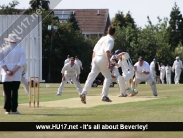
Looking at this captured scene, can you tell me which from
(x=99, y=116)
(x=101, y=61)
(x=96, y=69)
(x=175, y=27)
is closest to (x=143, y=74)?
(x=96, y=69)

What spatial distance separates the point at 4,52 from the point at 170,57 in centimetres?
6217

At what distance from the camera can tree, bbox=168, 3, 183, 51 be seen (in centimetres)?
9088

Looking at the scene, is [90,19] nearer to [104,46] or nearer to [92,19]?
[92,19]

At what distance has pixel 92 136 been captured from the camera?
11.5 metres

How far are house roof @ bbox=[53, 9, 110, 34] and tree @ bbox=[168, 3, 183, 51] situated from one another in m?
12.1

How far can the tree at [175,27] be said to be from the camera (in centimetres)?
9088

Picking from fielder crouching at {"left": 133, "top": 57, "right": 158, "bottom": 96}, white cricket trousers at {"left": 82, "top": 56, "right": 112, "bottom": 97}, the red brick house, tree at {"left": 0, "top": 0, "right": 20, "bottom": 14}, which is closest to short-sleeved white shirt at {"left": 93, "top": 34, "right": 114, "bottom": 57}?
white cricket trousers at {"left": 82, "top": 56, "right": 112, "bottom": 97}

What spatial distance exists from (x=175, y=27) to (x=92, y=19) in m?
16.8

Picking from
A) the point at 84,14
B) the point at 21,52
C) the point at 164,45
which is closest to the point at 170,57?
the point at 164,45

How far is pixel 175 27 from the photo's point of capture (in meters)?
92.0

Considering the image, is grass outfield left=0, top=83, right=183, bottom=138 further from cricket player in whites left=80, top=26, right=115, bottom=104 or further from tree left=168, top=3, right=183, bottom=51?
tree left=168, top=3, right=183, bottom=51

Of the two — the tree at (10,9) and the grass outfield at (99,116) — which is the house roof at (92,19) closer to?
the tree at (10,9)

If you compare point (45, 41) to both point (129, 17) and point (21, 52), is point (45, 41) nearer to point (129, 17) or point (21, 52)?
point (129, 17)

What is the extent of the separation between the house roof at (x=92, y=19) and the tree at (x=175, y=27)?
39.7ft
